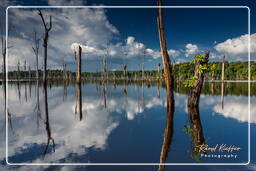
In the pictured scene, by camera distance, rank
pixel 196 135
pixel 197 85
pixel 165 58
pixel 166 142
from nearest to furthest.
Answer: pixel 166 142
pixel 196 135
pixel 165 58
pixel 197 85

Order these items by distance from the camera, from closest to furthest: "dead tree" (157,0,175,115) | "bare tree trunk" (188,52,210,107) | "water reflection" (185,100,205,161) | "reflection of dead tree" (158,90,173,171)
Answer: "reflection of dead tree" (158,90,173,171) → "water reflection" (185,100,205,161) → "dead tree" (157,0,175,115) → "bare tree trunk" (188,52,210,107)

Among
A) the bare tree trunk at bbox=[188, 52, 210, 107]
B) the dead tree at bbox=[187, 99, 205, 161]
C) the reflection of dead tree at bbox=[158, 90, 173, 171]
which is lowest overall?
the reflection of dead tree at bbox=[158, 90, 173, 171]

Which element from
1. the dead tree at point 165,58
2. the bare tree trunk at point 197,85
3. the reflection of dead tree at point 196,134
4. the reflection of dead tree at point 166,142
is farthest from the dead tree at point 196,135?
the bare tree trunk at point 197,85

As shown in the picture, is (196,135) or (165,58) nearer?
(196,135)

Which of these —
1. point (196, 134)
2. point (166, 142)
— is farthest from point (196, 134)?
point (166, 142)

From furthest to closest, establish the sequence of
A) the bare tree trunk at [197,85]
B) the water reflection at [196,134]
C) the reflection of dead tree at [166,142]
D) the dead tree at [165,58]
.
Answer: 1. the bare tree trunk at [197,85]
2. the dead tree at [165,58]
3. the water reflection at [196,134]
4. the reflection of dead tree at [166,142]

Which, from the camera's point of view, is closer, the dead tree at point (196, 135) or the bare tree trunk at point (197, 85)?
the dead tree at point (196, 135)

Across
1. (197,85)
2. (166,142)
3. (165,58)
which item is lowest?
(166,142)

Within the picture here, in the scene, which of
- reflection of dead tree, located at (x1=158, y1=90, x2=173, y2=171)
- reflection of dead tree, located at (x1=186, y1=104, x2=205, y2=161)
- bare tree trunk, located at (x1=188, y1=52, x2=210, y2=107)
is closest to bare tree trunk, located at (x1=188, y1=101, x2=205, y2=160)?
reflection of dead tree, located at (x1=186, y1=104, x2=205, y2=161)

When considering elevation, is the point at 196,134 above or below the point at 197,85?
below

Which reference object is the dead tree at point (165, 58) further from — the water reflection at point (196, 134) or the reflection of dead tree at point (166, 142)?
the reflection of dead tree at point (166, 142)

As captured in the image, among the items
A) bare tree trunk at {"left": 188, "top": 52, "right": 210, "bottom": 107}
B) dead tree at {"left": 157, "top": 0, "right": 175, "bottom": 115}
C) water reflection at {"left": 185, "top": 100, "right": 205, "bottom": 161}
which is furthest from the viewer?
bare tree trunk at {"left": 188, "top": 52, "right": 210, "bottom": 107}

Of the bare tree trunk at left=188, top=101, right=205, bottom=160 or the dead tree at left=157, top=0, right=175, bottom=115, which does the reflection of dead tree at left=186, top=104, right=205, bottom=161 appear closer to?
the bare tree trunk at left=188, top=101, right=205, bottom=160

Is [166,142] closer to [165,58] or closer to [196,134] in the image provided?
[196,134]
